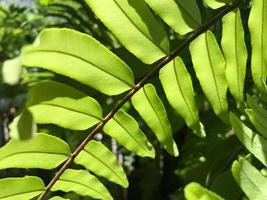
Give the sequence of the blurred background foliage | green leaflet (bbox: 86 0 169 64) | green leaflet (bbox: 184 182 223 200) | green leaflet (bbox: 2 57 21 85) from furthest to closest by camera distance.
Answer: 1. the blurred background foliage
2. green leaflet (bbox: 86 0 169 64)
3. green leaflet (bbox: 184 182 223 200)
4. green leaflet (bbox: 2 57 21 85)

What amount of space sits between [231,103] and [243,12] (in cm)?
19

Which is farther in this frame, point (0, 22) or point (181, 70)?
point (181, 70)

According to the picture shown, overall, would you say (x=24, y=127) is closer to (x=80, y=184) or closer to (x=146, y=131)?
(x=80, y=184)

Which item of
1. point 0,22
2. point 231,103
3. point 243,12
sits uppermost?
point 0,22

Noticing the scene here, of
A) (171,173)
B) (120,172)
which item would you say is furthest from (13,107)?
(120,172)

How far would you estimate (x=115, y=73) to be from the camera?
584 millimetres

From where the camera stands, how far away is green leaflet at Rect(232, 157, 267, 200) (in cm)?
53

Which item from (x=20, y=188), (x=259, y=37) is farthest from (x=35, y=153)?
(x=259, y=37)

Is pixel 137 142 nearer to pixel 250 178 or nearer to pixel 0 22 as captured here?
pixel 250 178

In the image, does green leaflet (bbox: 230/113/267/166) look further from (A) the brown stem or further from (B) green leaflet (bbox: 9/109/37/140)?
(B) green leaflet (bbox: 9/109/37/140)

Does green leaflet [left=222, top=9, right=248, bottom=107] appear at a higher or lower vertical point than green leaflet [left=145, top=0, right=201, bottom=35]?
lower

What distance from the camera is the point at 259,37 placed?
0.63 meters

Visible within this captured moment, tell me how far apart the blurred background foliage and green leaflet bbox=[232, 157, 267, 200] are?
0.15 metres

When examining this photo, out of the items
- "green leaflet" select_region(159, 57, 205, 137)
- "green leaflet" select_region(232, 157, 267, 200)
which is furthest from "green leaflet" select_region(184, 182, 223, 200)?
"green leaflet" select_region(159, 57, 205, 137)
